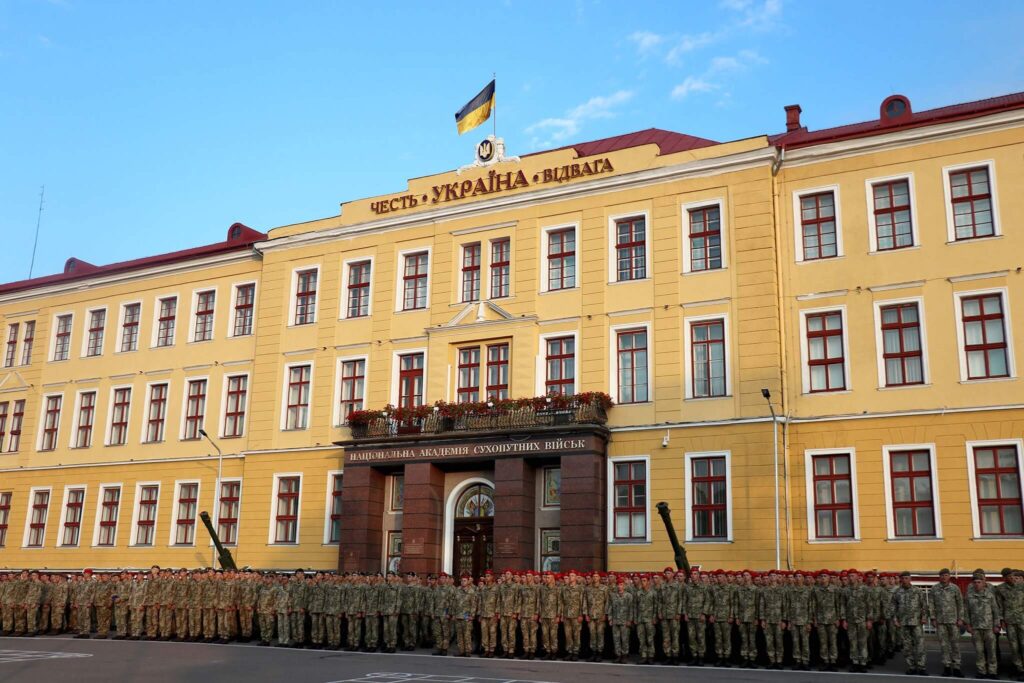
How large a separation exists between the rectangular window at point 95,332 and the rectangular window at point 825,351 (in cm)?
2631

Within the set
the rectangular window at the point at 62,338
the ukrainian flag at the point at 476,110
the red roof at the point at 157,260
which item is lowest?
the rectangular window at the point at 62,338

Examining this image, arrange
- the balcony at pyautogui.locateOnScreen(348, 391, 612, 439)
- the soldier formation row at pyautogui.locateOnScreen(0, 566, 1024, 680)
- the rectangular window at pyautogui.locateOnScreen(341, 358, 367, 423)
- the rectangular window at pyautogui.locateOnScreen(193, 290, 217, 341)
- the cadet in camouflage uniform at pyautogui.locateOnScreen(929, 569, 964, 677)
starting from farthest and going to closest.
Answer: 1. the rectangular window at pyautogui.locateOnScreen(193, 290, 217, 341)
2. the rectangular window at pyautogui.locateOnScreen(341, 358, 367, 423)
3. the balcony at pyautogui.locateOnScreen(348, 391, 612, 439)
4. the soldier formation row at pyautogui.locateOnScreen(0, 566, 1024, 680)
5. the cadet in camouflage uniform at pyautogui.locateOnScreen(929, 569, 964, 677)

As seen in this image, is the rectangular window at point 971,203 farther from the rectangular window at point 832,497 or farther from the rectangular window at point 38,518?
the rectangular window at point 38,518

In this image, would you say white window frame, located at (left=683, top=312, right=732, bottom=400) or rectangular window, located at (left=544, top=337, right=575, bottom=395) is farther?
rectangular window, located at (left=544, top=337, right=575, bottom=395)

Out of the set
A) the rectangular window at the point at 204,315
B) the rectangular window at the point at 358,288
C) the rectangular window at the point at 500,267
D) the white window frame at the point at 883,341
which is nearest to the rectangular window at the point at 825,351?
the white window frame at the point at 883,341

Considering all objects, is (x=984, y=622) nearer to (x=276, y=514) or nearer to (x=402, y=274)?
(x=402, y=274)

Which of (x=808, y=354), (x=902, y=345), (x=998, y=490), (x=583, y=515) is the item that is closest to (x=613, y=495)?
(x=583, y=515)

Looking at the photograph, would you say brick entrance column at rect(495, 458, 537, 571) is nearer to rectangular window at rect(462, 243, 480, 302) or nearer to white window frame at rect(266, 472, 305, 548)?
rectangular window at rect(462, 243, 480, 302)

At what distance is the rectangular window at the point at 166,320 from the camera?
3688 centimetres

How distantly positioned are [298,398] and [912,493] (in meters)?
18.7

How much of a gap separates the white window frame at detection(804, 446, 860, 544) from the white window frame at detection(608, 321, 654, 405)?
14.4 ft

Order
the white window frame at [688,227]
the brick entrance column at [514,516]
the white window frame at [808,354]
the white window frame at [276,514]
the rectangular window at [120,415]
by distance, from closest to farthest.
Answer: the white window frame at [808,354] < the brick entrance column at [514,516] < the white window frame at [688,227] < the white window frame at [276,514] < the rectangular window at [120,415]

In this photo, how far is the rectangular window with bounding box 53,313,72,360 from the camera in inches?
1550

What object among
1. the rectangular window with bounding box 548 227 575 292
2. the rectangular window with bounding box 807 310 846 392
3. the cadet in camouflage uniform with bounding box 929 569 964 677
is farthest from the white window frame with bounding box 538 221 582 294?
the cadet in camouflage uniform with bounding box 929 569 964 677
